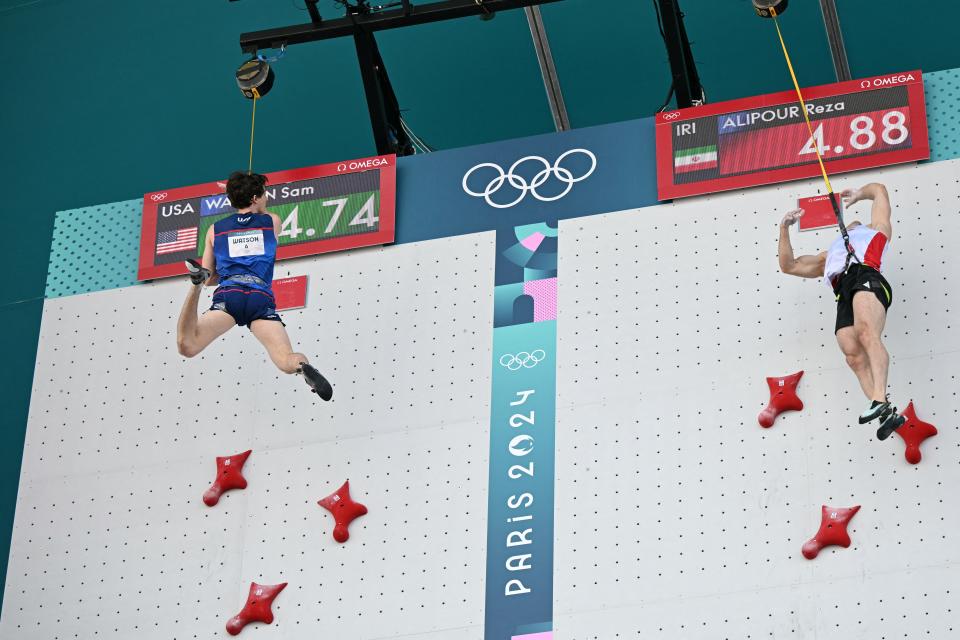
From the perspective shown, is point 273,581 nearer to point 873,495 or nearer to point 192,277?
point 192,277

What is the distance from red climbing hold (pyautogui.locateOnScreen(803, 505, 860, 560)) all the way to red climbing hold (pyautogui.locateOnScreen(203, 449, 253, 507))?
2586 millimetres

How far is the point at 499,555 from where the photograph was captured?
6484 millimetres

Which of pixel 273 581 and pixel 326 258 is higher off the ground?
pixel 326 258

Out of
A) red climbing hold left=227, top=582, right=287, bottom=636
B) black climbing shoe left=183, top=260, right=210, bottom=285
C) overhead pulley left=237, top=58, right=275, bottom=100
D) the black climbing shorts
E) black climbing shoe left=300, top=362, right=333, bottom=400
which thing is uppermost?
overhead pulley left=237, top=58, right=275, bottom=100

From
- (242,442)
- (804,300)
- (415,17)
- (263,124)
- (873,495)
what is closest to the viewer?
(873,495)

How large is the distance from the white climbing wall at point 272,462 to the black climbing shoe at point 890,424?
1.80 metres

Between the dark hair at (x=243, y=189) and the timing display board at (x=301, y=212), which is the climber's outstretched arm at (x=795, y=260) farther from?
the dark hair at (x=243, y=189)

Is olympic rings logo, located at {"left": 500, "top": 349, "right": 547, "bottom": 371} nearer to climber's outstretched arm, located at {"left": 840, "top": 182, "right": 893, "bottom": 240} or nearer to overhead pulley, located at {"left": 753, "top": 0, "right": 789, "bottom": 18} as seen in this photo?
climber's outstretched arm, located at {"left": 840, "top": 182, "right": 893, "bottom": 240}

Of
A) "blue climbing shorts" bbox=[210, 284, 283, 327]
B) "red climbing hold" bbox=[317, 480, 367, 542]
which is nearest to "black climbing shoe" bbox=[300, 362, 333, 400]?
"blue climbing shorts" bbox=[210, 284, 283, 327]

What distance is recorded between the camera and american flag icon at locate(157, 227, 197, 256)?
7652 mm

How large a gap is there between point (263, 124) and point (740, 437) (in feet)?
13.1

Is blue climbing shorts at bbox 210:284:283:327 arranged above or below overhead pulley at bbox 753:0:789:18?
below

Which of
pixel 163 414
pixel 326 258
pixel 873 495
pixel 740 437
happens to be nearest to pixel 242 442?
pixel 163 414

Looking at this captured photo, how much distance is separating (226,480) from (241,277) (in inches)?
41.1
